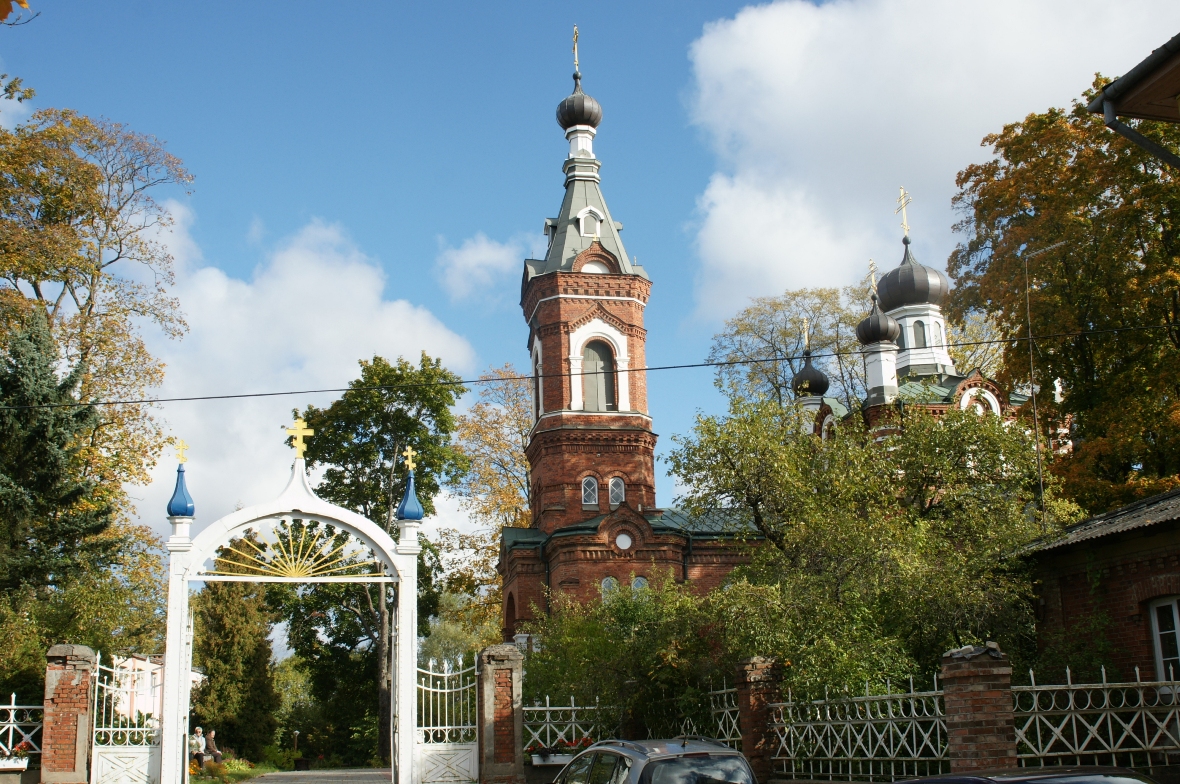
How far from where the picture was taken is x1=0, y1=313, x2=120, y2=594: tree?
65.9ft

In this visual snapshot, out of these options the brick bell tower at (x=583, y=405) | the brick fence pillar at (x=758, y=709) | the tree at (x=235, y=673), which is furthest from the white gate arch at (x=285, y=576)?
the tree at (x=235, y=673)

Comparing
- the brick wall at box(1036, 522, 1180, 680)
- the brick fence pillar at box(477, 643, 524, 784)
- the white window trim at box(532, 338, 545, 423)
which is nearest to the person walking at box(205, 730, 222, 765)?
the white window trim at box(532, 338, 545, 423)

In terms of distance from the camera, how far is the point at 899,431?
22953mm

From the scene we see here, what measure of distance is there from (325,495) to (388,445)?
7.75ft

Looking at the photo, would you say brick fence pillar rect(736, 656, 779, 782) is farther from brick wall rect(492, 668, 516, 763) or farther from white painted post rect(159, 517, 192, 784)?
white painted post rect(159, 517, 192, 784)

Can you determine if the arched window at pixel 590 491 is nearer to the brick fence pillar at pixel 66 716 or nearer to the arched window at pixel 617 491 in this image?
the arched window at pixel 617 491

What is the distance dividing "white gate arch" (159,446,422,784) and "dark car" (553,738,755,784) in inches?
255

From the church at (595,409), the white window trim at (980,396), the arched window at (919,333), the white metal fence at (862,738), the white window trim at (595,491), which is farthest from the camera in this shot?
the arched window at (919,333)

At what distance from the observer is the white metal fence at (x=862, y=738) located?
10.8m

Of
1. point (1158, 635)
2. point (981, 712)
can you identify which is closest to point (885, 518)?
point (1158, 635)

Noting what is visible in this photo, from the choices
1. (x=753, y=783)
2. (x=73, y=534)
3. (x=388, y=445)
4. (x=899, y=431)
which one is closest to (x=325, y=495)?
(x=388, y=445)

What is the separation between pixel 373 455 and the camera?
112 feet

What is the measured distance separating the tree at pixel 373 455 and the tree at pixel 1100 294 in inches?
649

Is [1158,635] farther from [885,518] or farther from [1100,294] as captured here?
[1100,294]
